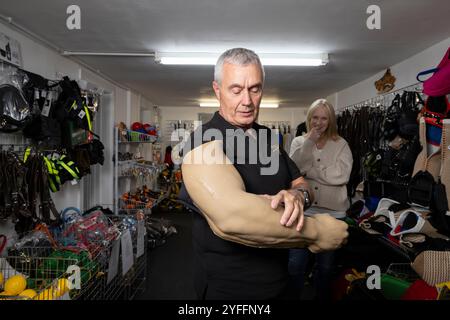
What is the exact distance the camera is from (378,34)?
2.66m

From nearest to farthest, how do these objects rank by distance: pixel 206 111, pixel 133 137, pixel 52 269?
pixel 52 269
pixel 133 137
pixel 206 111

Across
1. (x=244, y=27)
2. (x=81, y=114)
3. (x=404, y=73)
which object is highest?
(x=244, y=27)

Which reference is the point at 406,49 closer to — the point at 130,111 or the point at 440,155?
the point at 440,155

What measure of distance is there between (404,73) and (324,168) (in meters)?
2.20

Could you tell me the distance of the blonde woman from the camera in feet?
6.50

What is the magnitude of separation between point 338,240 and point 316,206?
1481 mm

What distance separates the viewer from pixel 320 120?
81.9 inches

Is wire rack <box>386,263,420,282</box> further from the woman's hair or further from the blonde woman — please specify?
the woman's hair

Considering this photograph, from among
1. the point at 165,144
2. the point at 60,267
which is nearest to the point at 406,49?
the point at 60,267

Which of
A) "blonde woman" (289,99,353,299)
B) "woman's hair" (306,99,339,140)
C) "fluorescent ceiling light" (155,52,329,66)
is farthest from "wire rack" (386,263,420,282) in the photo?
"fluorescent ceiling light" (155,52,329,66)

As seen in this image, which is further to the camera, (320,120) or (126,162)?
(126,162)

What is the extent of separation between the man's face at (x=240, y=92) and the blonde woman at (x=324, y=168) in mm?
1382

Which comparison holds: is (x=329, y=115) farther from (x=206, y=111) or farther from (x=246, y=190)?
(x=206, y=111)

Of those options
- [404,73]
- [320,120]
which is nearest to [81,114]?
[320,120]
